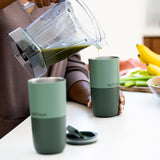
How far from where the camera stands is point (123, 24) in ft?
13.1

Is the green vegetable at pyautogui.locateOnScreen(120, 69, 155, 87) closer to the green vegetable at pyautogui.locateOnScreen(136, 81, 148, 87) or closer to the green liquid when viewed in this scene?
the green vegetable at pyautogui.locateOnScreen(136, 81, 148, 87)

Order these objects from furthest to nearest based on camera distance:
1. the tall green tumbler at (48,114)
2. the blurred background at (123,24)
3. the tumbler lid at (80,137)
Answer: the blurred background at (123,24) < the tumbler lid at (80,137) < the tall green tumbler at (48,114)

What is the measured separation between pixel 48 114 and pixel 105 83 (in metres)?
0.34

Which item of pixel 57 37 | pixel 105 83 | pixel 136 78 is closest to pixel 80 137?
pixel 105 83

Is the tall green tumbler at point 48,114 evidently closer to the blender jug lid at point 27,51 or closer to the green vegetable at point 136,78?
the blender jug lid at point 27,51

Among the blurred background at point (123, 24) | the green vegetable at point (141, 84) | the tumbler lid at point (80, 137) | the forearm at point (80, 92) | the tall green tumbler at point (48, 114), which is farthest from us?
the blurred background at point (123, 24)

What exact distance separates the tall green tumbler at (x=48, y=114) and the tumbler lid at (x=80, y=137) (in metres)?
0.06

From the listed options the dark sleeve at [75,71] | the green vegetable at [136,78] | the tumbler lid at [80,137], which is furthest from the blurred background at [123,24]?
the tumbler lid at [80,137]

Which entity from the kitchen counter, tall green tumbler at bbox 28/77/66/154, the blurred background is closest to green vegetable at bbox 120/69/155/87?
the kitchen counter

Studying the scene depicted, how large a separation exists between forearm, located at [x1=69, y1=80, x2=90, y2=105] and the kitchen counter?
5 centimetres

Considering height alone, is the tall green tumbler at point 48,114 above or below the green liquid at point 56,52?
below

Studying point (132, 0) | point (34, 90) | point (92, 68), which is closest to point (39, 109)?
point (34, 90)

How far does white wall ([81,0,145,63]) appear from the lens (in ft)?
12.1

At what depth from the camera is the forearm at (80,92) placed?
135 centimetres
